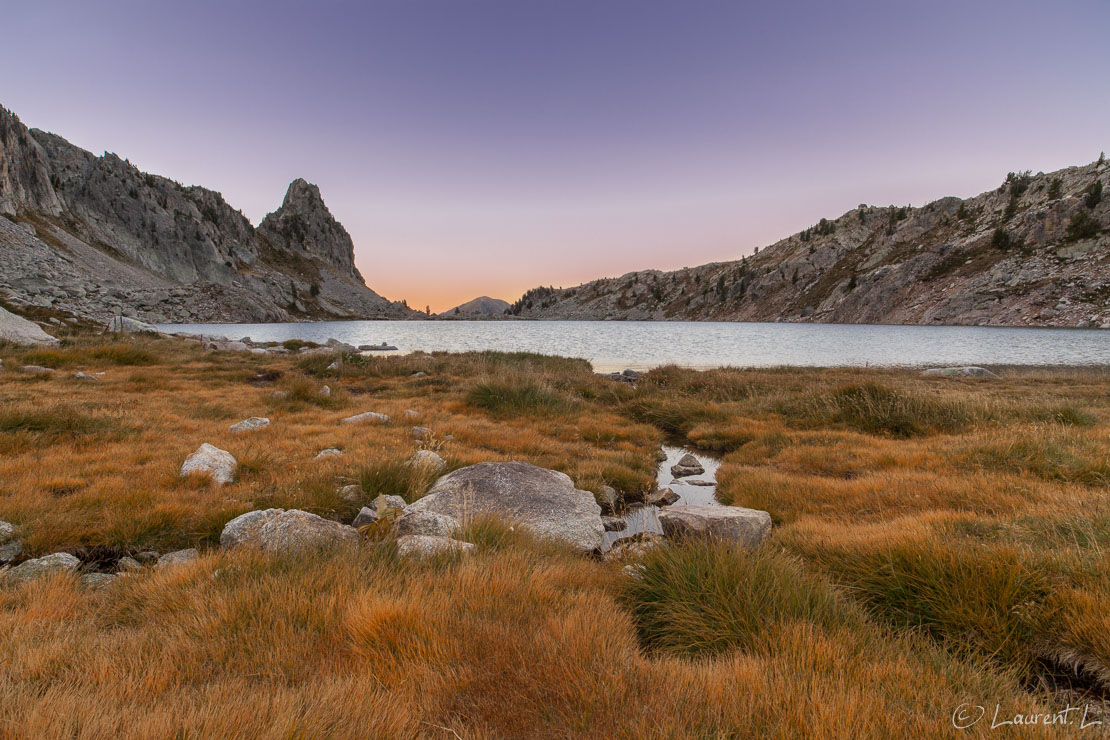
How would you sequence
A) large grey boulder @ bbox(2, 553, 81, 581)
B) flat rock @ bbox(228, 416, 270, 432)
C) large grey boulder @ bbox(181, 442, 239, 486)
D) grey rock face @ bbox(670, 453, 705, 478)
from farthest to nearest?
grey rock face @ bbox(670, 453, 705, 478), flat rock @ bbox(228, 416, 270, 432), large grey boulder @ bbox(181, 442, 239, 486), large grey boulder @ bbox(2, 553, 81, 581)

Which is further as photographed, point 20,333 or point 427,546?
point 20,333

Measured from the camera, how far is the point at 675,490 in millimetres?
7922

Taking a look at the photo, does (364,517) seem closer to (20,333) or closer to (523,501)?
(523,501)

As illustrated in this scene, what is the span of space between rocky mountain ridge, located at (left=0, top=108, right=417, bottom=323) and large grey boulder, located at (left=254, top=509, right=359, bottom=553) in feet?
175

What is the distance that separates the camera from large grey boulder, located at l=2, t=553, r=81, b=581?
11.0 feet

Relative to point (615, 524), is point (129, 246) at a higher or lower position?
higher

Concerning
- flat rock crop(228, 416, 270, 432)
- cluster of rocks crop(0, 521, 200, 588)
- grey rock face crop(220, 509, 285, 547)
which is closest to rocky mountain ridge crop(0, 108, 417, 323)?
flat rock crop(228, 416, 270, 432)

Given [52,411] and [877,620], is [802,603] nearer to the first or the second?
[877,620]

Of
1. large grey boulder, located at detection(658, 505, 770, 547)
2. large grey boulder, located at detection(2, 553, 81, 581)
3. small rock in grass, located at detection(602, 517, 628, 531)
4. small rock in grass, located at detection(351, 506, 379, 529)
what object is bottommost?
small rock in grass, located at detection(602, 517, 628, 531)

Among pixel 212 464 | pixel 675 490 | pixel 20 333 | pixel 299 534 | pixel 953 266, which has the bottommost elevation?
pixel 675 490
